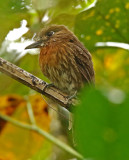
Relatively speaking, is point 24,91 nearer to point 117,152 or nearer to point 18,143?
point 18,143

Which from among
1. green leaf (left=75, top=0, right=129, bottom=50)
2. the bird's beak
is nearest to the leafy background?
green leaf (left=75, top=0, right=129, bottom=50)

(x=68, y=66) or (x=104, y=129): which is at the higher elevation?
(x=104, y=129)

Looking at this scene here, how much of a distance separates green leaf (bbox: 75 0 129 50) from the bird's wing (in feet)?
1.00

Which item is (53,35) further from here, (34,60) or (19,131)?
(19,131)

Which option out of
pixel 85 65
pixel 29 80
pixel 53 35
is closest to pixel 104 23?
pixel 85 65

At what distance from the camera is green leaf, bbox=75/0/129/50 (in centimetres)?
213

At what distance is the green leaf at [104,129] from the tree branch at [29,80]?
144 cm

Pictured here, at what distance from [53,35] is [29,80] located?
127 centimetres

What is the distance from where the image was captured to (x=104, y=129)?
318 millimetres

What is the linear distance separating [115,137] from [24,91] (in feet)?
6.57

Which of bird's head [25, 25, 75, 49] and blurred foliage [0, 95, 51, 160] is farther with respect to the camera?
bird's head [25, 25, 75, 49]

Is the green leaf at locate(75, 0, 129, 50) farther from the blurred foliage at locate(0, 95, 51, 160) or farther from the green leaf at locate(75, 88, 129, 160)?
the green leaf at locate(75, 88, 129, 160)

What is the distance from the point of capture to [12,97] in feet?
6.18

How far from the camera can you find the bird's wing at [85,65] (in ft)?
8.66
